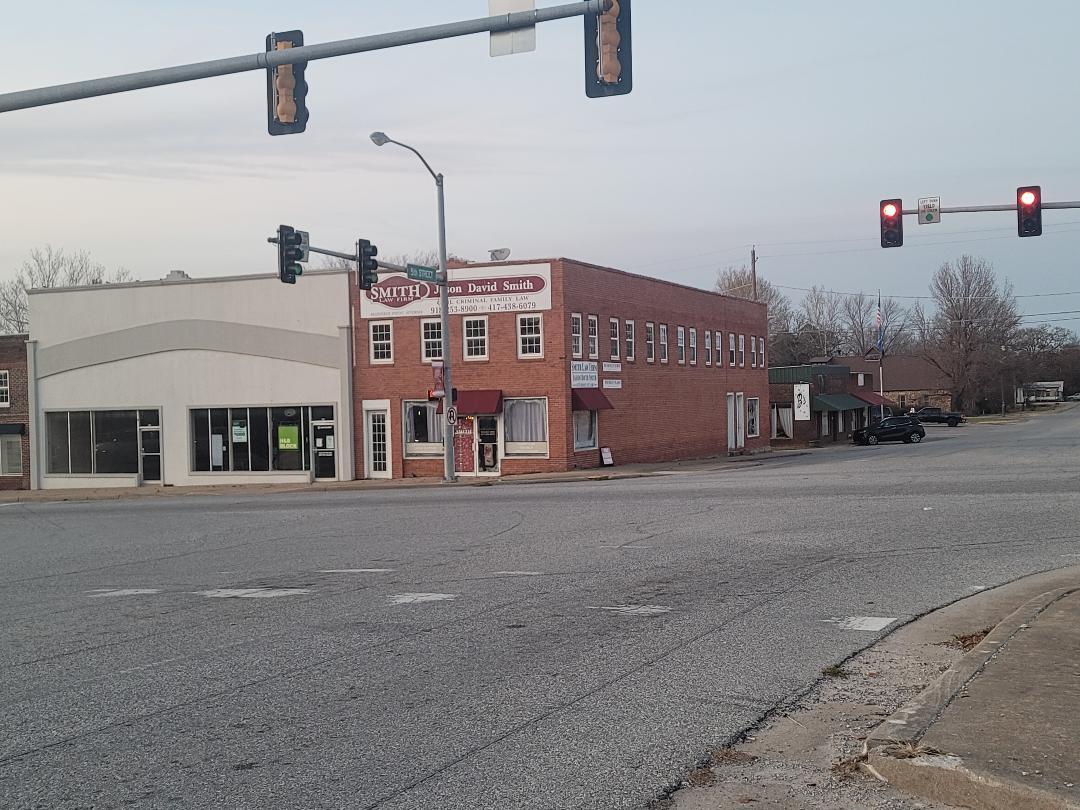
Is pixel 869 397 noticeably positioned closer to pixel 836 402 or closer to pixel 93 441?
pixel 836 402

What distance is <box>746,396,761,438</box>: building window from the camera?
2329 inches

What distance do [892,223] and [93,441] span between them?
111 ft

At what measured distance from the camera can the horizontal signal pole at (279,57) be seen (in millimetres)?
11844

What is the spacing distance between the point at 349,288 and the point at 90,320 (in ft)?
38.3

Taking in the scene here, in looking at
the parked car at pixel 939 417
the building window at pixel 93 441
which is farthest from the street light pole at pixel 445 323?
the parked car at pixel 939 417

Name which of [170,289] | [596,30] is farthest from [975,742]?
[170,289]

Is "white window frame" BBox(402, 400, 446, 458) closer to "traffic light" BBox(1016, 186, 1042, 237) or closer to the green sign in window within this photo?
the green sign in window

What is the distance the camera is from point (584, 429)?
41219 mm

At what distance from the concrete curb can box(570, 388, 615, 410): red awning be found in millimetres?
32214

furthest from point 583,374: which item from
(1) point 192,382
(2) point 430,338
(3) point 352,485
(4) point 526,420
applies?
(1) point 192,382

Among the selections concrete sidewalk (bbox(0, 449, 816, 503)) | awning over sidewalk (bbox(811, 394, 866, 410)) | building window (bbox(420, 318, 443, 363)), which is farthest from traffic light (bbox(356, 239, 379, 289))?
awning over sidewalk (bbox(811, 394, 866, 410))

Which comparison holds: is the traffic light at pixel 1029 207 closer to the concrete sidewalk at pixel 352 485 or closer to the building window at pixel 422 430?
the concrete sidewalk at pixel 352 485

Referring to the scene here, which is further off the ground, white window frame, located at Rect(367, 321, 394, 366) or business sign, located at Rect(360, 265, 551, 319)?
business sign, located at Rect(360, 265, 551, 319)

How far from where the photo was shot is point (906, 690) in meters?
7.82
